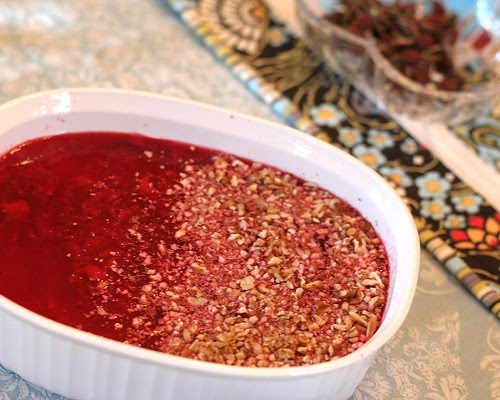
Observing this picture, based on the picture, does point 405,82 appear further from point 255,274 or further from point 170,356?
point 170,356

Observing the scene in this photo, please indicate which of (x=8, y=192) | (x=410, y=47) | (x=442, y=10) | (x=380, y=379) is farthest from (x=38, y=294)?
(x=442, y=10)

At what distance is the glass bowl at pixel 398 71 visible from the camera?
1.54 metres

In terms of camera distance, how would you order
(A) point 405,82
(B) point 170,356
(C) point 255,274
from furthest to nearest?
(A) point 405,82
(C) point 255,274
(B) point 170,356

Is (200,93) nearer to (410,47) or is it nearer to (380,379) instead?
(410,47)

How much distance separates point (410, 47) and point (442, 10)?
0.19m

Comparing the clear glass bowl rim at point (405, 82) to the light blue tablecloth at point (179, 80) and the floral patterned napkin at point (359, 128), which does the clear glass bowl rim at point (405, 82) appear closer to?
the floral patterned napkin at point (359, 128)

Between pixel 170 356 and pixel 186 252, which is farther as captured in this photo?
pixel 186 252

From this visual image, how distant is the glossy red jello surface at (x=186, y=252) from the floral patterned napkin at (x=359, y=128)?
253mm

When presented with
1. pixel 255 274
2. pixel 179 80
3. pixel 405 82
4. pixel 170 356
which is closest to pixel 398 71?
pixel 405 82

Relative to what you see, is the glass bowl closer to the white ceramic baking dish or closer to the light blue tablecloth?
the light blue tablecloth

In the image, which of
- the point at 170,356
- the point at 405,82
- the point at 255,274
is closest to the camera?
the point at 170,356

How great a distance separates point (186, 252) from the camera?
1.09 meters

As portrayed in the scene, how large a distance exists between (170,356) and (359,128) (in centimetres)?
85

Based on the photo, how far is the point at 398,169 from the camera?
4.84 feet
